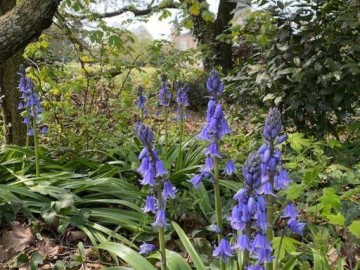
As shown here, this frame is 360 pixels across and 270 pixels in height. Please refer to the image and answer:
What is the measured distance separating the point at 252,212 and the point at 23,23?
2788 mm

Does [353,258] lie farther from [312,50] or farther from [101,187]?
[312,50]

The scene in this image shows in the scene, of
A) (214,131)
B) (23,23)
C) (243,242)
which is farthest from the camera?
(23,23)

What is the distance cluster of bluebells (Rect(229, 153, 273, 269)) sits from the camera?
58.6 inches

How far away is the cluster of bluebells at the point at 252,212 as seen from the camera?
1.49 metres

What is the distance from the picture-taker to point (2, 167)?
4070 mm

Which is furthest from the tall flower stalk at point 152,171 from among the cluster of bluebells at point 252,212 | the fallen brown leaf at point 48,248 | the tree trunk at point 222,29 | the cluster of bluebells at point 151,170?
the tree trunk at point 222,29

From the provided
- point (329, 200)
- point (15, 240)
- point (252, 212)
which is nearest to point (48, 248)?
point (15, 240)

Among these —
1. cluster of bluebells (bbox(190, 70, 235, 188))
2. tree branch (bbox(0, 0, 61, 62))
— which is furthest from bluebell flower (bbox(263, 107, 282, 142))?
tree branch (bbox(0, 0, 61, 62))

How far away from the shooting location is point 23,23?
3.60 metres

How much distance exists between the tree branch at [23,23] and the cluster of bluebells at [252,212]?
2688 millimetres

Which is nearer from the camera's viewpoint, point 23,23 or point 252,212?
point 252,212

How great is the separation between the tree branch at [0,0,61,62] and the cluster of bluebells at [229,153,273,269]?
2.69 metres

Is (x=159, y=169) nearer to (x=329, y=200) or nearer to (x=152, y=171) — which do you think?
(x=152, y=171)

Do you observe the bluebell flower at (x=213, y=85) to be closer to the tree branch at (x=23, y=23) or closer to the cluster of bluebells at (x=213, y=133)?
the cluster of bluebells at (x=213, y=133)
